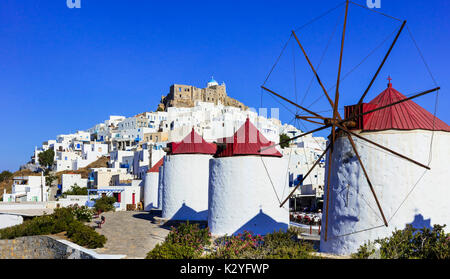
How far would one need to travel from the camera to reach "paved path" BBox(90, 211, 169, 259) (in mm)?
12645

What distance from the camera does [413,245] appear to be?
28.6ft

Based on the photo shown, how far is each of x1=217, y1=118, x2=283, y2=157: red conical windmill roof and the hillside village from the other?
12.2 meters

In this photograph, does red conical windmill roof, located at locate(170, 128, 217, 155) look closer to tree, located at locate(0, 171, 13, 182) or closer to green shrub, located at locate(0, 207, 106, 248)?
green shrub, located at locate(0, 207, 106, 248)

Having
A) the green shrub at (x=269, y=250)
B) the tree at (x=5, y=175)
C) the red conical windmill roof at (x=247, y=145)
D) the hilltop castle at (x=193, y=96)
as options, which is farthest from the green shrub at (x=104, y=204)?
the hilltop castle at (x=193, y=96)

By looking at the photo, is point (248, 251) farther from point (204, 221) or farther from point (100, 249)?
point (204, 221)

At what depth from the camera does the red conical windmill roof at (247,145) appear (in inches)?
567

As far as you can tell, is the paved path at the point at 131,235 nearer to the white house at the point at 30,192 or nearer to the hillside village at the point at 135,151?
the hillside village at the point at 135,151

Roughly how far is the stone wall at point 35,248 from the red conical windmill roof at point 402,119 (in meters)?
9.14

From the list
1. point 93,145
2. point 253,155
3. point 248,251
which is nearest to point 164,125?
point 93,145

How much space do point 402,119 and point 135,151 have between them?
123 feet

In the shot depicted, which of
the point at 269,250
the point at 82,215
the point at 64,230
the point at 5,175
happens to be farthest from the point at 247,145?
the point at 5,175
